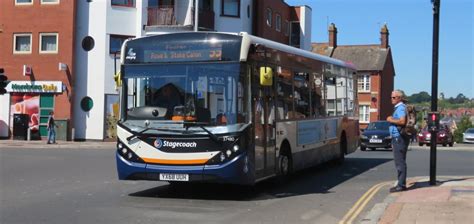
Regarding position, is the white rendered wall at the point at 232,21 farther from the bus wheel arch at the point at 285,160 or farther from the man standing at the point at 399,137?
the man standing at the point at 399,137

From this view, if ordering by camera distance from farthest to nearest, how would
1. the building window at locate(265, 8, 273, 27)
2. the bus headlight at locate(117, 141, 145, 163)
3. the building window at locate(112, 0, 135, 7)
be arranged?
the building window at locate(265, 8, 273, 27) < the building window at locate(112, 0, 135, 7) < the bus headlight at locate(117, 141, 145, 163)

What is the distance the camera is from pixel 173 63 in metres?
10.7

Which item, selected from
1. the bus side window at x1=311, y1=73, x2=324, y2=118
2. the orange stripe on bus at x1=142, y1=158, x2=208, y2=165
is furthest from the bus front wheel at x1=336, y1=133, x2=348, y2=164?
the orange stripe on bus at x1=142, y1=158, x2=208, y2=165

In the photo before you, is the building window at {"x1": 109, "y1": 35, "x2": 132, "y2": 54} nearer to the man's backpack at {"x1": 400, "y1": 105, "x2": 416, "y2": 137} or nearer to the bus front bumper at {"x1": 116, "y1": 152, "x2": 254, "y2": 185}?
the bus front bumper at {"x1": 116, "y1": 152, "x2": 254, "y2": 185}

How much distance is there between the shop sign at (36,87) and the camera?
33.1 meters

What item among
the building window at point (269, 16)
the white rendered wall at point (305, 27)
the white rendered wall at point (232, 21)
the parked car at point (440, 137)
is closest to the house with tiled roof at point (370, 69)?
the white rendered wall at point (305, 27)

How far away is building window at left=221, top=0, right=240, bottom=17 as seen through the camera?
3807cm

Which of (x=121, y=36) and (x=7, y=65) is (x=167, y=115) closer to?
(x=121, y=36)

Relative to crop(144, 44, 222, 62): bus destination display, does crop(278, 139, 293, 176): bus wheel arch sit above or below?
below

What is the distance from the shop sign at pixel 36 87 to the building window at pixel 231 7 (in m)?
11.6

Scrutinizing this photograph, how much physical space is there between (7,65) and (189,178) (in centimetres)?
2749

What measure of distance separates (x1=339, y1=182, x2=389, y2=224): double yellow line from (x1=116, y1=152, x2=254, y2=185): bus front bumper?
1875 millimetres

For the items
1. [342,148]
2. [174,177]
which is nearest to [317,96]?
[342,148]

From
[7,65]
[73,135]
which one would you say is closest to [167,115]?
[73,135]
